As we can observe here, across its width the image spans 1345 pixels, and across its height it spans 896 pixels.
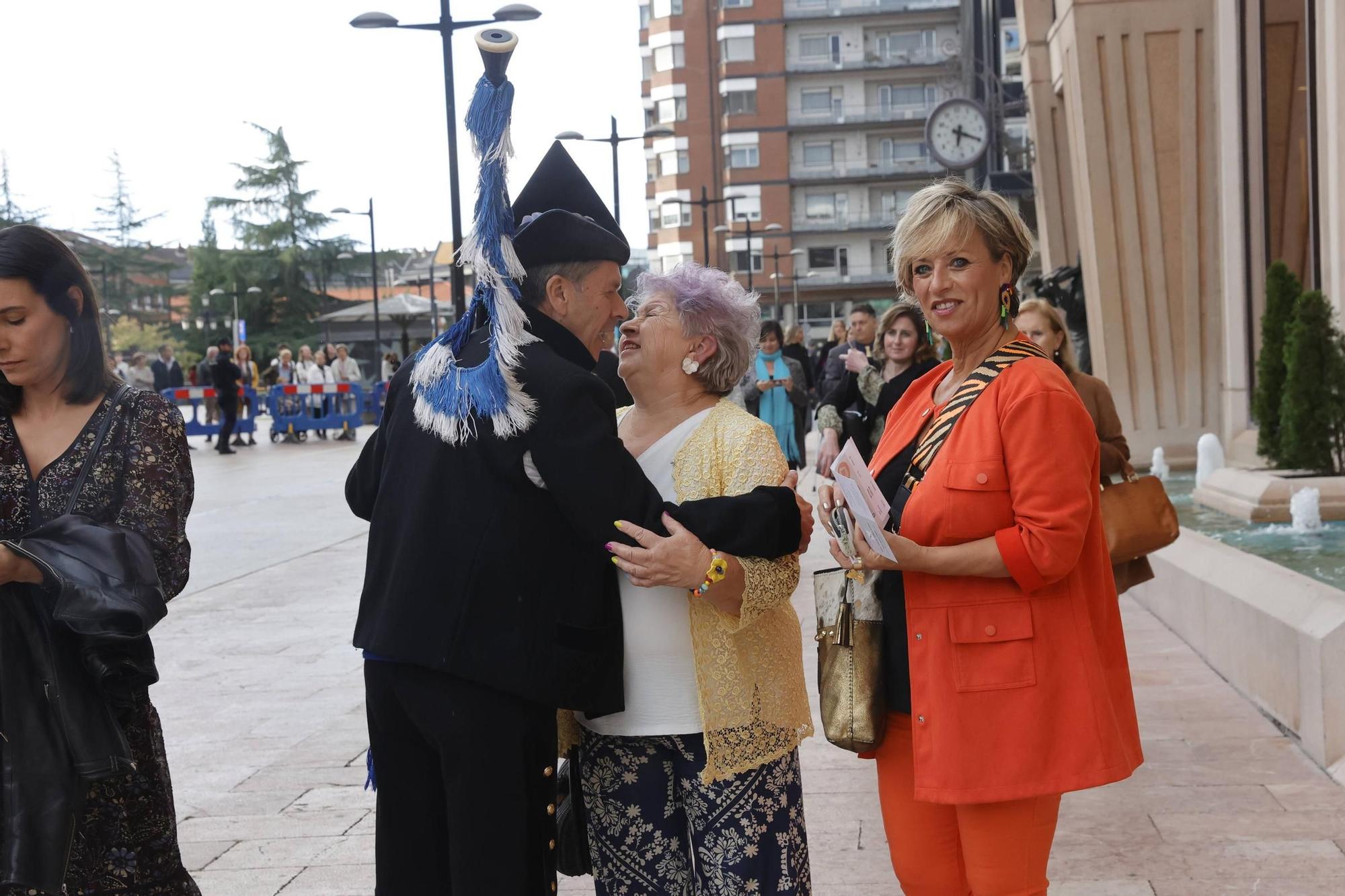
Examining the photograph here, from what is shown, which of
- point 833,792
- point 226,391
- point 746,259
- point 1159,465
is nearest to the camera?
point 833,792

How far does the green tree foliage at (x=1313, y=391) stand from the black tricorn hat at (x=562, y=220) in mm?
8033

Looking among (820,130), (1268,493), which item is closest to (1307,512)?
(1268,493)

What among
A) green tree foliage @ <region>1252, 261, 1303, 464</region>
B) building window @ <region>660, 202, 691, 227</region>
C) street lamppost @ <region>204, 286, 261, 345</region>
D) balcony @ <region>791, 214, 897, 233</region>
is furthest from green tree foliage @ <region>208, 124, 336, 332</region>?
green tree foliage @ <region>1252, 261, 1303, 464</region>

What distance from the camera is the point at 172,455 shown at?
310 cm

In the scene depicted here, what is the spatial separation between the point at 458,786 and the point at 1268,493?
27.4 feet

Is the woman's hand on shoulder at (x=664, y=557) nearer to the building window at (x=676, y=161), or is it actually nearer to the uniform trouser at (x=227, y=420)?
the uniform trouser at (x=227, y=420)

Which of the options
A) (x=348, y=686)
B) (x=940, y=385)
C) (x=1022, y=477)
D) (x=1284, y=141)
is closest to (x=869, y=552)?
(x=1022, y=477)

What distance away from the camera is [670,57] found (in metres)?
82.0

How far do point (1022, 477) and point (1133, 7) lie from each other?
14730 mm

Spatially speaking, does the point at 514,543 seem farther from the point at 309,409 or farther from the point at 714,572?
the point at 309,409

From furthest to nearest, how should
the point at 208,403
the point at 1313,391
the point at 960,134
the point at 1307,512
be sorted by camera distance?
the point at 960,134, the point at 208,403, the point at 1313,391, the point at 1307,512

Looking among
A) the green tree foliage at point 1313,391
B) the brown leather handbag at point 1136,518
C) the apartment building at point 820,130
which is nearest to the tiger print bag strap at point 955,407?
the brown leather handbag at point 1136,518

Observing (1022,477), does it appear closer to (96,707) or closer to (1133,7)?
(96,707)

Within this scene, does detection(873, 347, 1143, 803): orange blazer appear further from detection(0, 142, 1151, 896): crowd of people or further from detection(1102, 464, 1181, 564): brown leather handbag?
detection(1102, 464, 1181, 564): brown leather handbag
